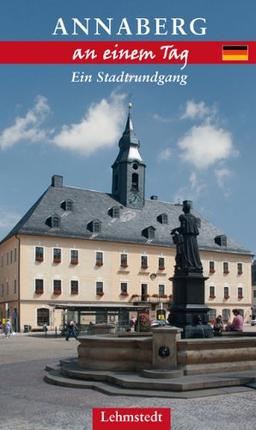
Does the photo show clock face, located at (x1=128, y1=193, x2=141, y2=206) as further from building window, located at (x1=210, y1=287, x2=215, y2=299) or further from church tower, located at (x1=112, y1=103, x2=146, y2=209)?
building window, located at (x1=210, y1=287, x2=215, y2=299)

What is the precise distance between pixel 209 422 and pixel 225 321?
5192 cm

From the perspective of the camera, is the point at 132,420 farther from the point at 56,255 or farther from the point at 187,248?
the point at 56,255

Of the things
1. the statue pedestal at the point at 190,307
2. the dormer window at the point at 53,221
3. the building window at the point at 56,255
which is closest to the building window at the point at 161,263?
the building window at the point at 56,255

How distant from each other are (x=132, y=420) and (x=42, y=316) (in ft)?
145

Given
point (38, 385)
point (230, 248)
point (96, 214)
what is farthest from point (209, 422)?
point (230, 248)

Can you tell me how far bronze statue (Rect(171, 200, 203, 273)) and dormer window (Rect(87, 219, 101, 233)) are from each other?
3766 centimetres

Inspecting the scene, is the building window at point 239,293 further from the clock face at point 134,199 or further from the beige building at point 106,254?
the clock face at point 134,199

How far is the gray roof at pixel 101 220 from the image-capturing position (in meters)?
51.8

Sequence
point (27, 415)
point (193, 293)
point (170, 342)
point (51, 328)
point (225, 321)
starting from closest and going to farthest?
point (27, 415)
point (170, 342)
point (193, 293)
point (51, 328)
point (225, 321)

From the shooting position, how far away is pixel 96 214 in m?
56.4

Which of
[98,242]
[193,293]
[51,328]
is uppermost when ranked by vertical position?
[98,242]

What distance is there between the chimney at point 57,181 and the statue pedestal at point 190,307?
41.7 m

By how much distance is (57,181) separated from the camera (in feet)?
186

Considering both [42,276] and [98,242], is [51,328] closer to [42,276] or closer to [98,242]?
[42,276]
